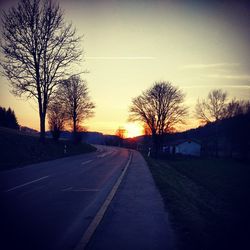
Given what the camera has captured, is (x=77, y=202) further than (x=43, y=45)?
No

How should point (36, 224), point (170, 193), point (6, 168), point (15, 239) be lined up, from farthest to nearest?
point (6, 168)
point (170, 193)
point (36, 224)
point (15, 239)

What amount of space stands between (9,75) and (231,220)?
2073 cm

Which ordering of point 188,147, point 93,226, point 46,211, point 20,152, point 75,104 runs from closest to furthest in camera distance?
point 93,226 < point 46,211 < point 20,152 < point 75,104 < point 188,147

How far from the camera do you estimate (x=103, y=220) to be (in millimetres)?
5879

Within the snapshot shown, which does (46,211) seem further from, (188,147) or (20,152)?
(188,147)

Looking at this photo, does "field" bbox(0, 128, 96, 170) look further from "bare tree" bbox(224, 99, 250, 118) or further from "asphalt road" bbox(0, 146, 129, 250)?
"bare tree" bbox(224, 99, 250, 118)

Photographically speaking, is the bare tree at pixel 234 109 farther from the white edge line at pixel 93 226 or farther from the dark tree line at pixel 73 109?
the white edge line at pixel 93 226

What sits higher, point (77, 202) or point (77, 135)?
point (77, 135)

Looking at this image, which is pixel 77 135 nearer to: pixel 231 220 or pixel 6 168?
pixel 6 168

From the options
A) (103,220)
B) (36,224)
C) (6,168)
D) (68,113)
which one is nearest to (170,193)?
(103,220)

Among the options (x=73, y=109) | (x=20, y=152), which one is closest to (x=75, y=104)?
(x=73, y=109)

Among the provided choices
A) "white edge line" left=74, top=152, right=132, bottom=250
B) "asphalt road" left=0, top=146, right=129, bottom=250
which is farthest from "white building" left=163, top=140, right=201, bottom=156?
"white edge line" left=74, top=152, right=132, bottom=250

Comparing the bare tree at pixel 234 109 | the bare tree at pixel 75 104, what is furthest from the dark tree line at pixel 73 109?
the bare tree at pixel 234 109

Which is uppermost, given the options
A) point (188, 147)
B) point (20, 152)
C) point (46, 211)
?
point (188, 147)
